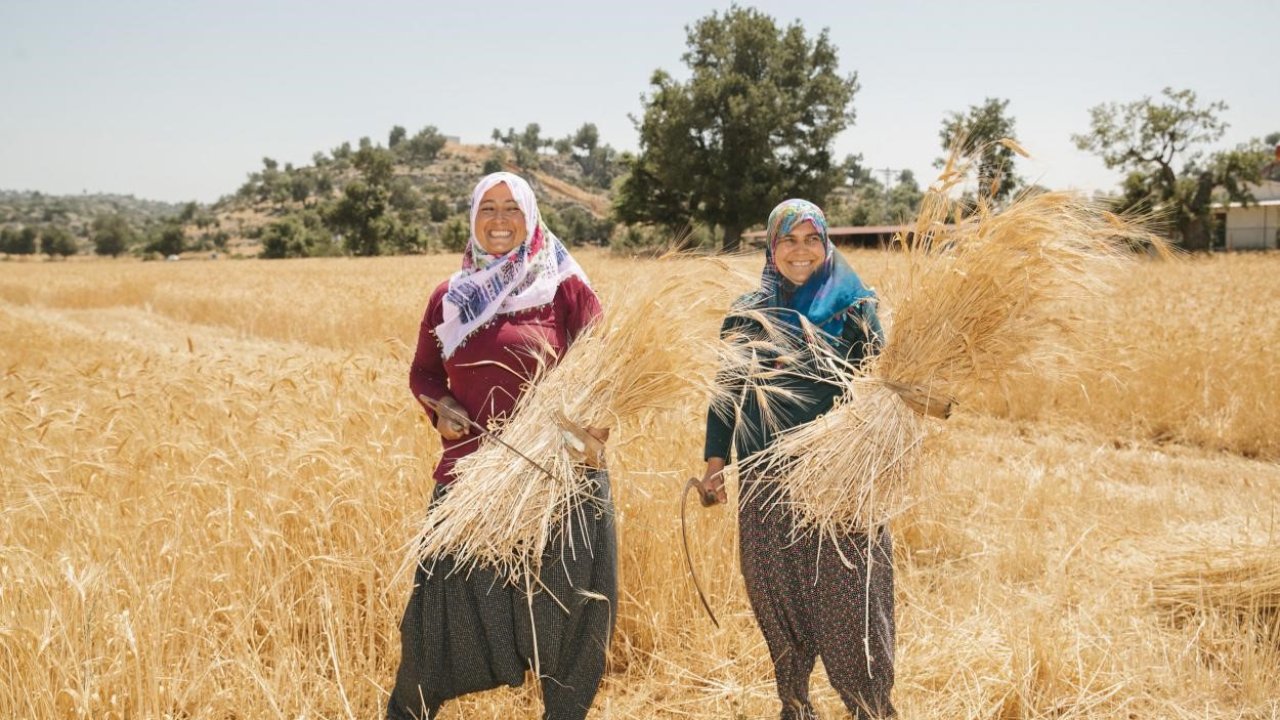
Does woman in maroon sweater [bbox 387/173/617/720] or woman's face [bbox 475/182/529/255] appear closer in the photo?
woman in maroon sweater [bbox 387/173/617/720]

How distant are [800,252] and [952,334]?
435 mm

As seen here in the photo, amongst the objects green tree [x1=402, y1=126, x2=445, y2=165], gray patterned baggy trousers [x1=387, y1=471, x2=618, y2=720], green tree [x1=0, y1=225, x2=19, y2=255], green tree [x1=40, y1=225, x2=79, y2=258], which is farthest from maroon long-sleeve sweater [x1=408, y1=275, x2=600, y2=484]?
green tree [x1=402, y1=126, x2=445, y2=165]

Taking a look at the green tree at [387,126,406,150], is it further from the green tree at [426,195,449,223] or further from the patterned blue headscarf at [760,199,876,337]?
the patterned blue headscarf at [760,199,876,337]

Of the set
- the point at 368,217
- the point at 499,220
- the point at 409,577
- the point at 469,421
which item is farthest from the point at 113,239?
the point at 469,421

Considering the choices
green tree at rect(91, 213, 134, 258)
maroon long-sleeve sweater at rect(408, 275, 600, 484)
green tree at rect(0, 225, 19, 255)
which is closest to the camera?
maroon long-sleeve sweater at rect(408, 275, 600, 484)

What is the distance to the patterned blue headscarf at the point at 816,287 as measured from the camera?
6.50 ft

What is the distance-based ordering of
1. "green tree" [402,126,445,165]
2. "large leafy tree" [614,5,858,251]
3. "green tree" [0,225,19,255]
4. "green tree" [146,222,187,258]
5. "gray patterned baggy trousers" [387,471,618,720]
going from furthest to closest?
"green tree" [402,126,445,165] < "green tree" [0,225,19,255] < "green tree" [146,222,187,258] < "large leafy tree" [614,5,858,251] < "gray patterned baggy trousers" [387,471,618,720]

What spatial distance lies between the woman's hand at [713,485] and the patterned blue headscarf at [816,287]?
459 mm

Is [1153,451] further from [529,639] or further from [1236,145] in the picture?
[1236,145]

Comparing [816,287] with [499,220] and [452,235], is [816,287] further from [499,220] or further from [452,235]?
[452,235]

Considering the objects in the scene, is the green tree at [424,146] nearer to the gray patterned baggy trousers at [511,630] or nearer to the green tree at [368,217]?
the green tree at [368,217]

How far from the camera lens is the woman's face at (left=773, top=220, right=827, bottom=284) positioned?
200cm

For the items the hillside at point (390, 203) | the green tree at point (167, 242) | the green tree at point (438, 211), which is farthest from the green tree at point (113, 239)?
the green tree at point (438, 211)

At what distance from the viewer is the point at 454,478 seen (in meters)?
2.10
